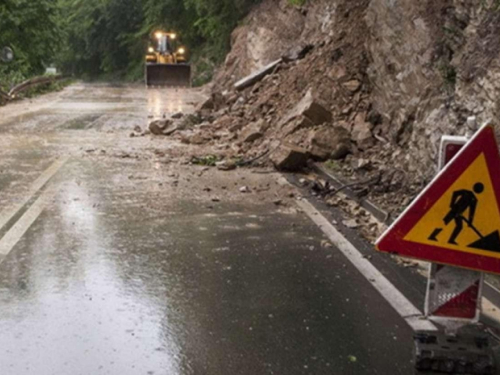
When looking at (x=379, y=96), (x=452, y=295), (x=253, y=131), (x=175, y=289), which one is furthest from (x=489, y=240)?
(x=253, y=131)

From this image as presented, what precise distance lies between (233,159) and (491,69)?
5.65m

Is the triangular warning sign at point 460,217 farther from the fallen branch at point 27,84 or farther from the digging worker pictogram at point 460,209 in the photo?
the fallen branch at point 27,84

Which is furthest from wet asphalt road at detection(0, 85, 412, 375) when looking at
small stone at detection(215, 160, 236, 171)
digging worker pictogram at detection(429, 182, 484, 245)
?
small stone at detection(215, 160, 236, 171)

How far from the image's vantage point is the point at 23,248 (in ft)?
21.9

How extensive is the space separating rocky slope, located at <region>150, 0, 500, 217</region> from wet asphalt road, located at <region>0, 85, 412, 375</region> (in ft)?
6.51

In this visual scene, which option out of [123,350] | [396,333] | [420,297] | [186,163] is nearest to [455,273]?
[396,333]

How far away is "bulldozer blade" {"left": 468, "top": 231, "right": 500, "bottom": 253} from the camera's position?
4.09 meters

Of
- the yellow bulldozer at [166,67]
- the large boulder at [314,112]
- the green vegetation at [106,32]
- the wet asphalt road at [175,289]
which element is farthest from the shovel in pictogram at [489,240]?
the yellow bulldozer at [166,67]

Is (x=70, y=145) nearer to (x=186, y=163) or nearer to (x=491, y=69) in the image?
(x=186, y=163)

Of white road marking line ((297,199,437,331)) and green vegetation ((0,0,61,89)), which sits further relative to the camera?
green vegetation ((0,0,61,89))

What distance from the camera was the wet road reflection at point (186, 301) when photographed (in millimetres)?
4270

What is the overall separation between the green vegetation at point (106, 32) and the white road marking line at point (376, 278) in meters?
27.7

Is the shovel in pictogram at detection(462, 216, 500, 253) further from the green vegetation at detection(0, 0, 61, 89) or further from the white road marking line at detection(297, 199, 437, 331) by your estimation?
the green vegetation at detection(0, 0, 61, 89)

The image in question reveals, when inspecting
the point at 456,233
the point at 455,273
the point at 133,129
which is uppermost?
the point at 456,233
